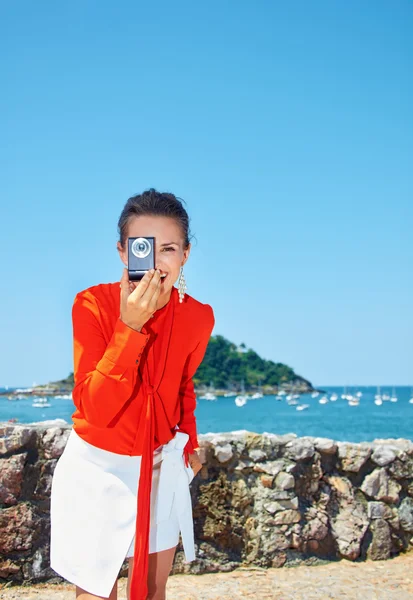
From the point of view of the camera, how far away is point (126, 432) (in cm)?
196

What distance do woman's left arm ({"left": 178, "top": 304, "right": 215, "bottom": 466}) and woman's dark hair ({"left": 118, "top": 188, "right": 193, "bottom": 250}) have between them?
0.33 metres

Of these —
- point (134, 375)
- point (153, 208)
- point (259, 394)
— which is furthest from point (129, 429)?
point (259, 394)

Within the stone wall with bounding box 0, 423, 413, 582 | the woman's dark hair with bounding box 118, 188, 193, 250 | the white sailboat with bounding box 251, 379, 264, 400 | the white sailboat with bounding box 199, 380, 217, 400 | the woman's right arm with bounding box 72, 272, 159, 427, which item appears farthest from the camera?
the white sailboat with bounding box 251, 379, 264, 400

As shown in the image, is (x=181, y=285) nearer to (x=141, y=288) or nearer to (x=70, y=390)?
(x=141, y=288)

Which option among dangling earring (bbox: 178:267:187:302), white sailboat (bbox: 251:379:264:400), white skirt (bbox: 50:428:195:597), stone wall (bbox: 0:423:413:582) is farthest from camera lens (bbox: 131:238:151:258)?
white sailboat (bbox: 251:379:264:400)

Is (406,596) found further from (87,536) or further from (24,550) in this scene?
(87,536)

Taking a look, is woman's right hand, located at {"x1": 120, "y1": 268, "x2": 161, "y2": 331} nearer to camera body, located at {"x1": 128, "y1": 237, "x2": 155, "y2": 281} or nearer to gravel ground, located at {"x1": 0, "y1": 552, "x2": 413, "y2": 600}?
camera body, located at {"x1": 128, "y1": 237, "x2": 155, "y2": 281}

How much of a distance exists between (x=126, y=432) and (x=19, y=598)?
A: 2.40 m

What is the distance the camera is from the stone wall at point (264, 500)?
3.96m

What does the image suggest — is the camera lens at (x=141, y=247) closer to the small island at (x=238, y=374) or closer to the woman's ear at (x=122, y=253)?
the woman's ear at (x=122, y=253)

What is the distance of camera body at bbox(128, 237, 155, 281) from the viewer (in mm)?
1882

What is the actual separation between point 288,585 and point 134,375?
2.89 metres

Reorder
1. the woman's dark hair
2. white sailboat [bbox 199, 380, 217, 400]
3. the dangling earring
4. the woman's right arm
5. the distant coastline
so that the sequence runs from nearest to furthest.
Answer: the woman's right arm, the woman's dark hair, the dangling earring, the distant coastline, white sailboat [bbox 199, 380, 217, 400]

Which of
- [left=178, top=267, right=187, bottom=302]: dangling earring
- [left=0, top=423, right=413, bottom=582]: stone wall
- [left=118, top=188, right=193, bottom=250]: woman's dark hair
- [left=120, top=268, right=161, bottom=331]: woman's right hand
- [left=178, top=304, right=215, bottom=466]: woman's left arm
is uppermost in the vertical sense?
[left=118, top=188, right=193, bottom=250]: woman's dark hair
